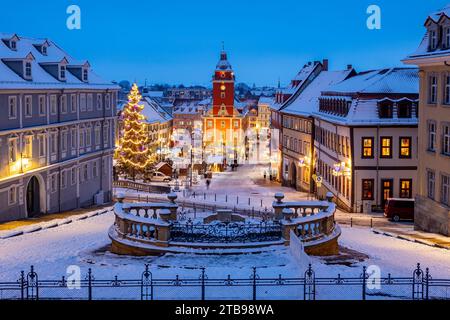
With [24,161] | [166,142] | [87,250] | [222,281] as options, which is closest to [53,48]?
[24,161]

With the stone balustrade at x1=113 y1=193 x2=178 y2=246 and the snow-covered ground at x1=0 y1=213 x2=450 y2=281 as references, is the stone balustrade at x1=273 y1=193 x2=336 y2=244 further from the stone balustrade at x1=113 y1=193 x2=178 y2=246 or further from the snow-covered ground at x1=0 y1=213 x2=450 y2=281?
the stone balustrade at x1=113 y1=193 x2=178 y2=246

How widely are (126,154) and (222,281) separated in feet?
188

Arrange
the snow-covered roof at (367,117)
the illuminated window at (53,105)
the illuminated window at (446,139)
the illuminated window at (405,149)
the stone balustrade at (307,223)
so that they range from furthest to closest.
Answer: the illuminated window at (405,149)
the snow-covered roof at (367,117)
the illuminated window at (53,105)
the illuminated window at (446,139)
the stone balustrade at (307,223)

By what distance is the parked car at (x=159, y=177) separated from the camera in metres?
83.3

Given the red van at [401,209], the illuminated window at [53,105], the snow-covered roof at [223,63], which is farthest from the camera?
the snow-covered roof at [223,63]

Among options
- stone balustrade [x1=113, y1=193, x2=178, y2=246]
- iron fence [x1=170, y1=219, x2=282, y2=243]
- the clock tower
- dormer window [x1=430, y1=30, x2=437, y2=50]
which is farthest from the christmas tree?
the clock tower

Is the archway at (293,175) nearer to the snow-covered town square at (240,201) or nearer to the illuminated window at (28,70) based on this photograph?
the snow-covered town square at (240,201)

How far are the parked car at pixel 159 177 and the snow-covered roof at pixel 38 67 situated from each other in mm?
23875

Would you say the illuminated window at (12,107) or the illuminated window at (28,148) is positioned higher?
the illuminated window at (12,107)

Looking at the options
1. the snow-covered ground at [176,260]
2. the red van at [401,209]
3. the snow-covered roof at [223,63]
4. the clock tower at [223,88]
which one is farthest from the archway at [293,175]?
the snow-covered roof at [223,63]

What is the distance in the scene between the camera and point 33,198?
4684cm

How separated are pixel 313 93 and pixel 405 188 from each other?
2706 centimetres

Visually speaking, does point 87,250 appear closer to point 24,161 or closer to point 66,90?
point 24,161

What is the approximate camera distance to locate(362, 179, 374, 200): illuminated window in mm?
50688
